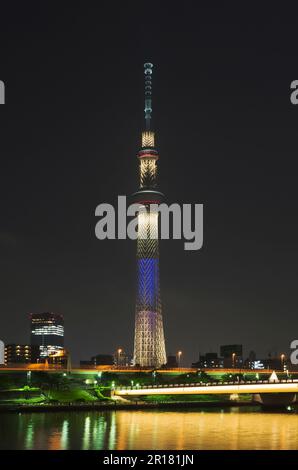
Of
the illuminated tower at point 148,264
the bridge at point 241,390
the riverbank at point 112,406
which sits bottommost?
the riverbank at point 112,406

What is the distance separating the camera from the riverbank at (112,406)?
93.5 m

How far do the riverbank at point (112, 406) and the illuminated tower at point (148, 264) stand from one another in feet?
178

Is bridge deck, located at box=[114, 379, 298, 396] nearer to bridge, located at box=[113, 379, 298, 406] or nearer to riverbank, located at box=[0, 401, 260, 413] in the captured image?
bridge, located at box=[113, 379, 298, 406]

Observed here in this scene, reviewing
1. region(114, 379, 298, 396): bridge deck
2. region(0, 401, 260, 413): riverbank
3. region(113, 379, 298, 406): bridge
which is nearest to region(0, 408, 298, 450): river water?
region(0, 401, 260, 413): riverbank

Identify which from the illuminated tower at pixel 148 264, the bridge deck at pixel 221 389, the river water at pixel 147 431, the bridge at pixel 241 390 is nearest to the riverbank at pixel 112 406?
the bridge deck at pixel 221 389

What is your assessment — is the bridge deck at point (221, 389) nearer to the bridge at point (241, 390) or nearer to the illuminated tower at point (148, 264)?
the bridge at point (241, 390)

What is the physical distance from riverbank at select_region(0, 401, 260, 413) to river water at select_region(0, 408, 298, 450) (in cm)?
472

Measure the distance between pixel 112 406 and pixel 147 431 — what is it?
35.5m

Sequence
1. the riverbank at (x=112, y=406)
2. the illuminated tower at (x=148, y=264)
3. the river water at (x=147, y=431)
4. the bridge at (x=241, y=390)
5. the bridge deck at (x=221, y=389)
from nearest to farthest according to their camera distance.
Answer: the river water at (x=147, y=431) < the riverbank at (x=112, y=406) < the bridge deck at (x=221, y=389) < the bridge at (x=241, y=390) < the illuminated tower at (x=148, y=264)

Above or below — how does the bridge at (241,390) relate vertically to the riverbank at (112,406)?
above

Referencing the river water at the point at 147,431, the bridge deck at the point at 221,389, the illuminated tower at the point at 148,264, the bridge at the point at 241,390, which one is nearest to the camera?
the river water at the point at 147,431

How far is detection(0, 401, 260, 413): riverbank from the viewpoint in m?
93.5
